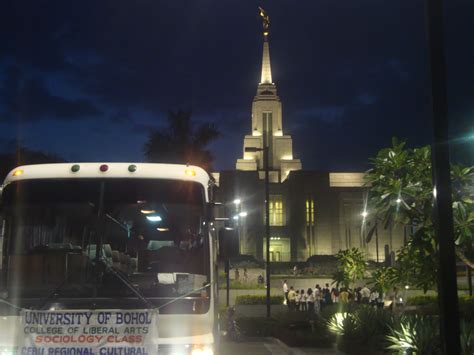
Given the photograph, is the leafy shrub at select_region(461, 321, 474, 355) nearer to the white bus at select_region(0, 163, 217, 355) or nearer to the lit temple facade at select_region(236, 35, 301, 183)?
the white bus at select_region(0, 163, 217, 355)

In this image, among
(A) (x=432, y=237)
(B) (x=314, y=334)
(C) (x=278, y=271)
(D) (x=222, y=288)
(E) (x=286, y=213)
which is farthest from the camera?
(E) (x=286, y=213)

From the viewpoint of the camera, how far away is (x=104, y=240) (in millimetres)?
6895

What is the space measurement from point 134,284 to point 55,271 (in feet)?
2.81

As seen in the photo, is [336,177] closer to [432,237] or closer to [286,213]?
[286,213]

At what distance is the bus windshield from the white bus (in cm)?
1

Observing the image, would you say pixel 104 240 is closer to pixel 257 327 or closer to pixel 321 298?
pixel 257 327

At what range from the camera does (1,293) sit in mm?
6754

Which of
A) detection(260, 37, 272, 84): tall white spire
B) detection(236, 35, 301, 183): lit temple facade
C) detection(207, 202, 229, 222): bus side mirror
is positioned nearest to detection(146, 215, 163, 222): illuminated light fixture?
detection(207, 202, 229, 222): bus side mirror

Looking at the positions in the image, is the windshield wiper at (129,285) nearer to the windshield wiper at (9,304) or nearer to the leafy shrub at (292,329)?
the windshield wiper at (9,304)

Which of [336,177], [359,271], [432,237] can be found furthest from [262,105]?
[432,237]

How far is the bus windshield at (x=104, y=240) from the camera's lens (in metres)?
6.69

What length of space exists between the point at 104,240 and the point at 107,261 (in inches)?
10.1

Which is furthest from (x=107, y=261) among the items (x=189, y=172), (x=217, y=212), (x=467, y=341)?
(x=467, y=341)

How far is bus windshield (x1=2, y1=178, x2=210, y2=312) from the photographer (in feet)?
21.9
